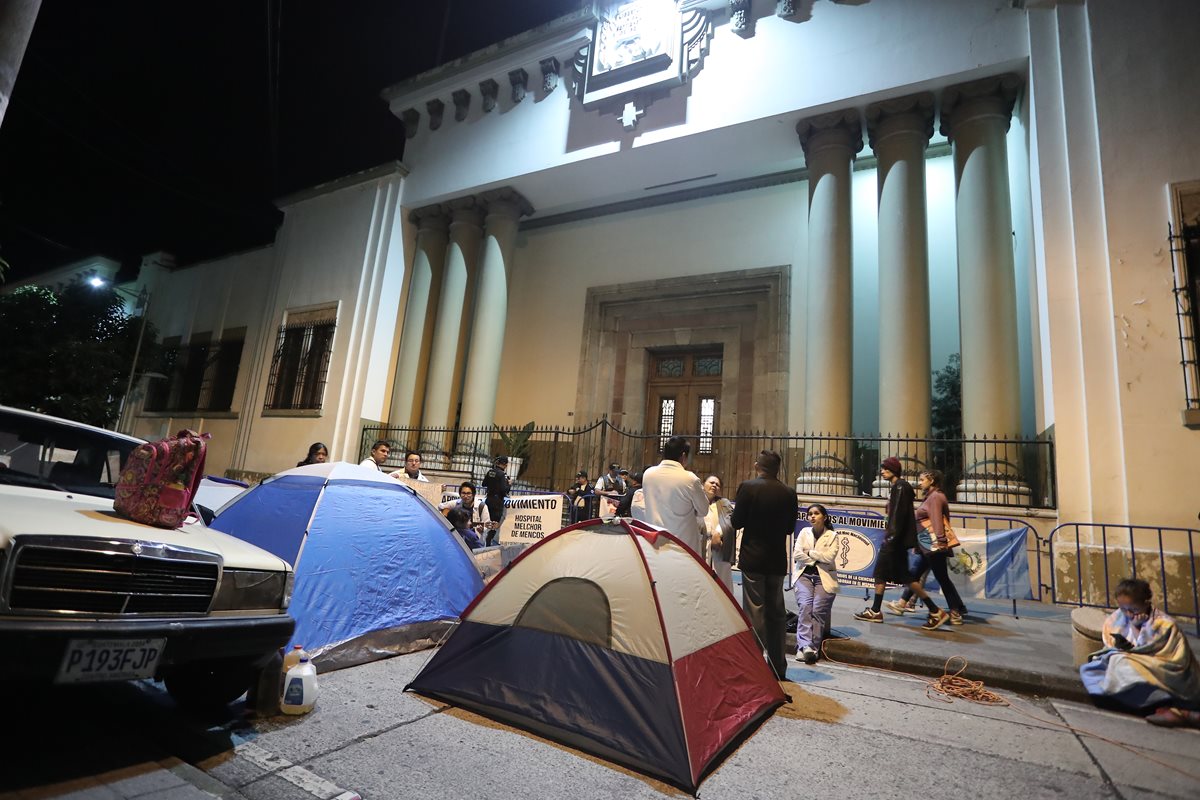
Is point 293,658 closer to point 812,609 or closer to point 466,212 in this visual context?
point 812,609

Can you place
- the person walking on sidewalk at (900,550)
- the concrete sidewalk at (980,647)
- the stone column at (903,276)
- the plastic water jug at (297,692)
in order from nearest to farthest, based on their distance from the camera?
the plastic water jug at (297,692) < the concrete sidewalk at (980,647) < the person walking on sidewalk at (900,550) < the stone column at (903,276)

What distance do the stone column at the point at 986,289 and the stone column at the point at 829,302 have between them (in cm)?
179

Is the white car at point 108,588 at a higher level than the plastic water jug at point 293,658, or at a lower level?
higher

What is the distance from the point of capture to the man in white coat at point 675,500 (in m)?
5.49

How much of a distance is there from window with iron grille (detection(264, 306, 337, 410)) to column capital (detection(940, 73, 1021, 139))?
1453 centimetres

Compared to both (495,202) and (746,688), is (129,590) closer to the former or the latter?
(746,688)

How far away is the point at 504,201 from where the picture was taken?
A: 15656 mm

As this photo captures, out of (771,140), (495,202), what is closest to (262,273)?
(495,202)

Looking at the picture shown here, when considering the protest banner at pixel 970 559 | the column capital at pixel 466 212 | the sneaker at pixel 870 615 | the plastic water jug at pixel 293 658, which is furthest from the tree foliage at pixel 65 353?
the sneaker at pixel 870 615

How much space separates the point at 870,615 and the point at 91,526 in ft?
22.8

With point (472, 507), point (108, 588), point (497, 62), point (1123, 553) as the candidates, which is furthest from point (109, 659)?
point (497, 62)

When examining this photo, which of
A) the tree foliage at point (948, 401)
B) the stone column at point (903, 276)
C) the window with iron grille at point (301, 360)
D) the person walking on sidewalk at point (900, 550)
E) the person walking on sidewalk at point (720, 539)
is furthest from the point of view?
the window with iron grille at point (301, 360)

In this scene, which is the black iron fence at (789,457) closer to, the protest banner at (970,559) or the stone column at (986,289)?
the stone column at (986,289)

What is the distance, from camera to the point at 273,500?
5270 millimetres
